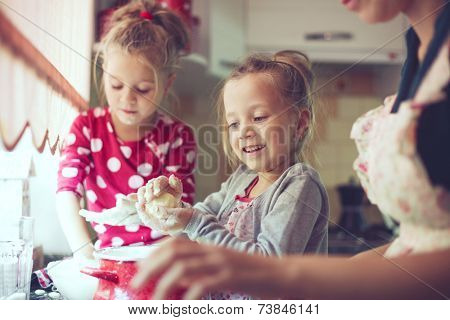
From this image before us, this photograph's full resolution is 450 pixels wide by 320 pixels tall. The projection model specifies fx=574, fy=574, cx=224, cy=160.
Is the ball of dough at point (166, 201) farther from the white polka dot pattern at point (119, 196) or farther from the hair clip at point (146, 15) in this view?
the hair clip at point (146, 15)

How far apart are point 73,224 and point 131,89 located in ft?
0.55

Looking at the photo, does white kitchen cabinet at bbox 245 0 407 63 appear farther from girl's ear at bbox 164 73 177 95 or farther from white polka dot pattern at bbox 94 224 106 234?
white polka dot pattern at bbox 94 224 106 234

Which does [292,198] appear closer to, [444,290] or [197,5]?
[444,290]

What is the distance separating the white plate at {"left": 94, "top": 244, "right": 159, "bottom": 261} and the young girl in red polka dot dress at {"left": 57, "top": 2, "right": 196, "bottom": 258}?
0.05 ft

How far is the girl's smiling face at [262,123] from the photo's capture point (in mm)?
565

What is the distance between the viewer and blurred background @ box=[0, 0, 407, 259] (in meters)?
0.62

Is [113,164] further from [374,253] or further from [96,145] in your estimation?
[374,253]

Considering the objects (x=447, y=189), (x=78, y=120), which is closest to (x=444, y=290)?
(x=447, y=189)

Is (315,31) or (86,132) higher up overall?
(315,31)

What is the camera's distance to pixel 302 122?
1.90ft

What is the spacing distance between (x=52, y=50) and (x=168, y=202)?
23 centimetres

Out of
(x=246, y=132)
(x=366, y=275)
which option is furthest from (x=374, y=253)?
(x=246, y=132)

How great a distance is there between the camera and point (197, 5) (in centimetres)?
84

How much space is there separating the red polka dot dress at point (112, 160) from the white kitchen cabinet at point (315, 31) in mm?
142
